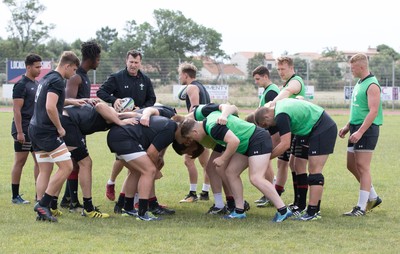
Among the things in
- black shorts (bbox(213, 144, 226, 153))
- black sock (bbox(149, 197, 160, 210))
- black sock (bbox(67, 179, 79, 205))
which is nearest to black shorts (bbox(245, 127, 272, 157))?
black shorts (bbox(213, 144, 226, 153))

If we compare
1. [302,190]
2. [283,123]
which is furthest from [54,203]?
[302,190]

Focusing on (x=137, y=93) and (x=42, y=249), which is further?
(x=137, y=93)

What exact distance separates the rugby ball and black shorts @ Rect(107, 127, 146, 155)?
99 centimetres

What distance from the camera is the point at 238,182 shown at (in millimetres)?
8469

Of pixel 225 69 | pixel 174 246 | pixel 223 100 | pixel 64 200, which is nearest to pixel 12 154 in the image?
pixel 64 200

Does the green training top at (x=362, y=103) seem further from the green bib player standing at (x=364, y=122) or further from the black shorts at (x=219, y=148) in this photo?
the black shorts at (x=219, y=148)

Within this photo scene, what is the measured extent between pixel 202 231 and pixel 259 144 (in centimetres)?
141

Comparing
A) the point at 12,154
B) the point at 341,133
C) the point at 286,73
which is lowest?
the point at 12,154

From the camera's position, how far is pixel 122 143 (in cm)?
828

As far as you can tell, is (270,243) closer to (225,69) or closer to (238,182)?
(238,182)

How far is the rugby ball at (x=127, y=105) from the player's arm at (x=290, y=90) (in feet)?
6.83

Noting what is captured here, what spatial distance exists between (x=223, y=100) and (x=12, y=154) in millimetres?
23826

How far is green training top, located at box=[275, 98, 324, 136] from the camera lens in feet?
26.9

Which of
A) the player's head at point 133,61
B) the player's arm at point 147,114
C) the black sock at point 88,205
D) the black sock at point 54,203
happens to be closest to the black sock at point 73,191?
the black sock at point 54,203
